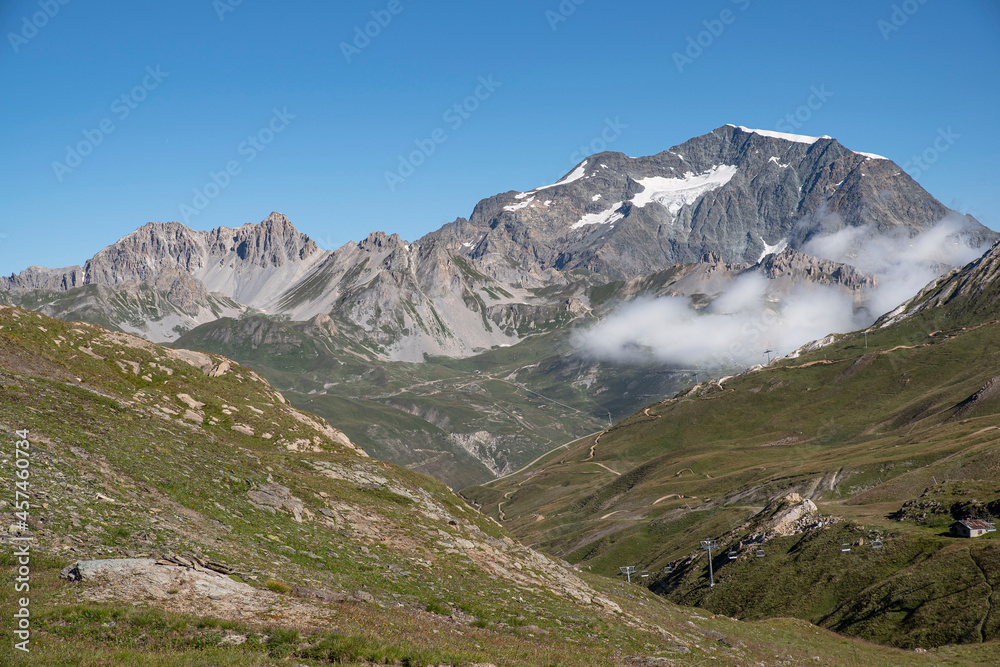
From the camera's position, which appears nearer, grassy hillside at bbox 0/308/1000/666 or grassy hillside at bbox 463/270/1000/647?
grassy hillside at bbox 0/308/1000/666

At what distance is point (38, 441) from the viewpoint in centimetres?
3725

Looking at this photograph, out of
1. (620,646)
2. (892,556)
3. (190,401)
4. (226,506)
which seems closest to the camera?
(620,646)

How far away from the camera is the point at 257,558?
1336 inches

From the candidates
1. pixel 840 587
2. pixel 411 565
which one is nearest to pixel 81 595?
pixel 411 565

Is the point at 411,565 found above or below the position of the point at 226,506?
below

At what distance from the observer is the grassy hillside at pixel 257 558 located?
75.6ft

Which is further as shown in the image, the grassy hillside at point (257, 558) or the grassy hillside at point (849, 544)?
the grassy hillside at point (849, 544)

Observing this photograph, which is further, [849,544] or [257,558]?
[849,544]

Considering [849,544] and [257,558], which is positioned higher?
[849,544]

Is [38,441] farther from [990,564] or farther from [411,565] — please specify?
[990,564]

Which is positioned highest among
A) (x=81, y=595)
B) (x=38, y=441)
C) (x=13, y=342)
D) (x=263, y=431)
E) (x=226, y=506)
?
(x=13, y=342)

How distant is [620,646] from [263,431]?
43.6m

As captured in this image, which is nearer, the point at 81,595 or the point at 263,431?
the point at 81,595

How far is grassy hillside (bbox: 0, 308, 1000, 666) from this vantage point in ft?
75.6
